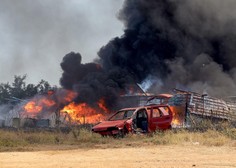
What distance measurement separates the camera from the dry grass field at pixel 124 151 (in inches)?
334

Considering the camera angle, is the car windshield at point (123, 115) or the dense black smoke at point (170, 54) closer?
the car windshield at point (123, 115)

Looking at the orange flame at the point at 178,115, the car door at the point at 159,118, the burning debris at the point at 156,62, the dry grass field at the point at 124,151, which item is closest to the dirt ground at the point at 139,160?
the dry grass field at the point at 124,151

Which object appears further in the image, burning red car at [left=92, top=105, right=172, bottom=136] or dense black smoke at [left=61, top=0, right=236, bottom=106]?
dense black smoke at [left=61, top=0, right=236, bottom=106]

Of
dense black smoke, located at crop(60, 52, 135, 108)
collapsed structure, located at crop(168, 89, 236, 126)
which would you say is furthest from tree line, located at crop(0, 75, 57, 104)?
collapsed structure, located at crop(168, 89, 236, 126)

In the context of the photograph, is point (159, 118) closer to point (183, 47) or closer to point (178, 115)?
point (178, 115)

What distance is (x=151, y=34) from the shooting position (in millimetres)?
37750

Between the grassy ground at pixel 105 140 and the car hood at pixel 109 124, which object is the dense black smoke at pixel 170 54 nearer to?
the car hood at pixel 109 124

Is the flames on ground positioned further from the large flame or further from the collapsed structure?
the collapsed structure

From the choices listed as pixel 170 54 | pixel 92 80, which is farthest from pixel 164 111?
pixel 170 54

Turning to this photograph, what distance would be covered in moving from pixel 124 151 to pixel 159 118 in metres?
6.09

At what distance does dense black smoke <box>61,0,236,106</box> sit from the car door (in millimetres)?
15744

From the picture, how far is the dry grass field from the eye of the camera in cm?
848

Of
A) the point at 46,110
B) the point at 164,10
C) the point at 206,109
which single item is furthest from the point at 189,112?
the point at 164,10

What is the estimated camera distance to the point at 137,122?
55.6 feet
